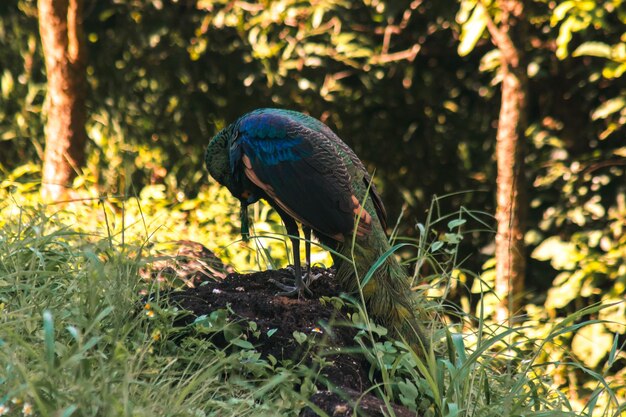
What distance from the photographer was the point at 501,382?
3730 millimetres

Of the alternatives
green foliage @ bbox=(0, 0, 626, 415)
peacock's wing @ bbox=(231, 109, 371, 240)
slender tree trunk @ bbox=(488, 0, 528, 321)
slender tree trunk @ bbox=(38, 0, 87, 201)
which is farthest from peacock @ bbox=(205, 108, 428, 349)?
slender tree trunk @ bbox=(38, 0, 87, 201)

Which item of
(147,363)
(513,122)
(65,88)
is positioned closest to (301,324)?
(147,363)

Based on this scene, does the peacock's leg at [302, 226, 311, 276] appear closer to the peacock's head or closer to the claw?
the claw

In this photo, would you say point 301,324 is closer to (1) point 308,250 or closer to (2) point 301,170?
(1) point 308,250

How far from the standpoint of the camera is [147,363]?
3.08m

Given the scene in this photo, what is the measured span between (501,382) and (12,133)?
241 inches

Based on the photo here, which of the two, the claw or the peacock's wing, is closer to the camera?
the peacock's wing

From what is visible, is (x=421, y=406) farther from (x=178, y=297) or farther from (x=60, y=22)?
(x=60, y=22)

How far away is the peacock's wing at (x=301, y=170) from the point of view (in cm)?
375

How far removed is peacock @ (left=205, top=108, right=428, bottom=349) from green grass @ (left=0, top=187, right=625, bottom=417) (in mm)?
144

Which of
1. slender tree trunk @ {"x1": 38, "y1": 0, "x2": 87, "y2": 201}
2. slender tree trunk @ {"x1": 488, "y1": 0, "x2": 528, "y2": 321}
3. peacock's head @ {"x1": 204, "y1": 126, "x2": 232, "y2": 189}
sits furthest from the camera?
slender tree trunk @ {"x1": 38, "y1": 0, "x2": 87, "y2": 201}

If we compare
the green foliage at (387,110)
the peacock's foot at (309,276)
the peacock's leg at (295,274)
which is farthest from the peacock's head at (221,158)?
the green foliage at (387,110)

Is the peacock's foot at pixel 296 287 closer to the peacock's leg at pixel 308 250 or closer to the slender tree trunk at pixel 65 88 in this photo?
the peacock's leg at pixel 308 250

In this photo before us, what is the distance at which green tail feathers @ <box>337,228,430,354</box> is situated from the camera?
356 centimetres
